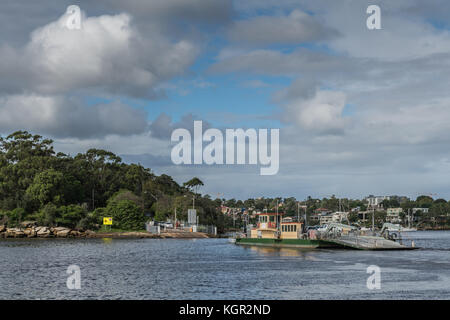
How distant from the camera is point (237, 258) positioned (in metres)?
83.2

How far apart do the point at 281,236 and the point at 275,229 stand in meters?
3.65

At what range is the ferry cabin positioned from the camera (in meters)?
104

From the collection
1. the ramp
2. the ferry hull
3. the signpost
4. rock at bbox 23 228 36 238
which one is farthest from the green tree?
the ramp

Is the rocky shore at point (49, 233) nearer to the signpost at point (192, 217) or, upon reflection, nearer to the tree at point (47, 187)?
the tree at point (47, 187)

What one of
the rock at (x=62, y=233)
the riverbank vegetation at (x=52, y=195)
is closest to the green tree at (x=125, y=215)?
the riverbank vegetation at (x=52, y=195)

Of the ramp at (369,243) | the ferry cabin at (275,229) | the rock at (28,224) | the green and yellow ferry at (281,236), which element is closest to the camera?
the ramp at (369,243)

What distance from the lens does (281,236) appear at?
347ft

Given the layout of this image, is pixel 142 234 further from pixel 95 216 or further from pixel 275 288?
pixel 275 288

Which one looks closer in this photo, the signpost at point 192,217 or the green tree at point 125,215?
the green tree at point 125,215

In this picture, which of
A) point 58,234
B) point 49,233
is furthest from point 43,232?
point 58,234

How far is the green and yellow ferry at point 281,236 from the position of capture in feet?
324

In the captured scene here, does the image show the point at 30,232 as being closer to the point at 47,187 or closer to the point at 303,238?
the point at 47,187
